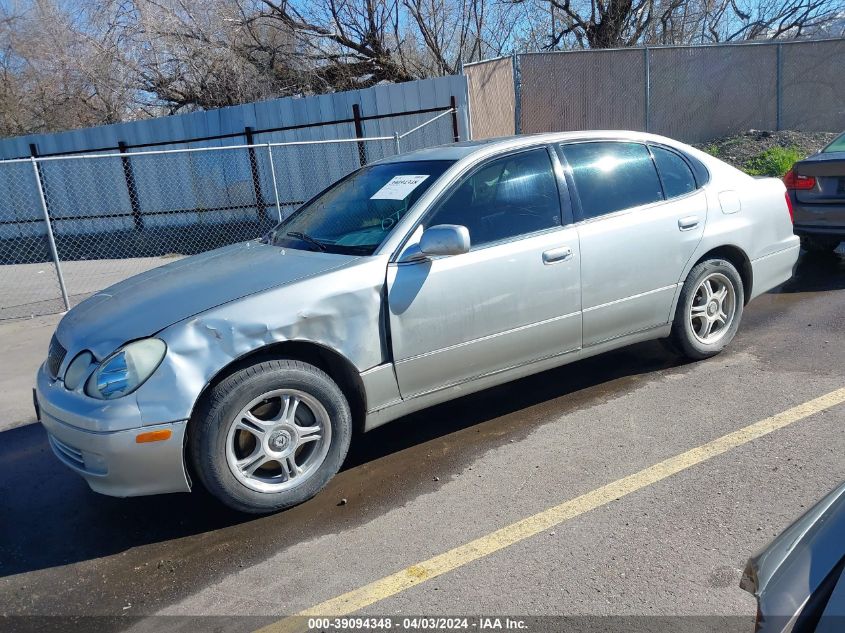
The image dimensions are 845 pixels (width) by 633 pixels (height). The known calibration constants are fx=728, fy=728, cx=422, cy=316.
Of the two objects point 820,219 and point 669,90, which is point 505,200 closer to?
point 820,219

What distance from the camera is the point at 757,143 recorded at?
1447 centimetres

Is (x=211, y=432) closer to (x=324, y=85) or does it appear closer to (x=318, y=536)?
(x=318, y=536)

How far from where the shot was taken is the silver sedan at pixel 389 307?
3369 mm

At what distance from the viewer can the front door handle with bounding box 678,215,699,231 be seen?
15.9 feet

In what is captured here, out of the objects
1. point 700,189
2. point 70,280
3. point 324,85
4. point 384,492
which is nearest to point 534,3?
point 324,85

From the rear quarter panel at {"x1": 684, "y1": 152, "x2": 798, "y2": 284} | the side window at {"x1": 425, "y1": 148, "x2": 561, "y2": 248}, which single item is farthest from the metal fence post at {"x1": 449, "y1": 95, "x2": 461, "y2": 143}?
the side window at {"x1": 425, "y1": 148, "x2": 561, "y2": 248}

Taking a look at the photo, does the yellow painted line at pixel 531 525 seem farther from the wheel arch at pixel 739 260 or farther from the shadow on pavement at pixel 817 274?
the shadow on pavement at pixel 817 274

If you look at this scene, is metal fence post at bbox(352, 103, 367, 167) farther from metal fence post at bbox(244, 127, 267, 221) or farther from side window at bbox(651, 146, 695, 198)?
side window at bbox(651, 146, 695, 198)

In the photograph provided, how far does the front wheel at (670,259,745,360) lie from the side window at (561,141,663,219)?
0.65m

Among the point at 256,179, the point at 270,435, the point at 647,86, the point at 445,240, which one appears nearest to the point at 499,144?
the point at 445,240

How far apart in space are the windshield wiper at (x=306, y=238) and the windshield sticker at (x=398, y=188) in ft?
1.49

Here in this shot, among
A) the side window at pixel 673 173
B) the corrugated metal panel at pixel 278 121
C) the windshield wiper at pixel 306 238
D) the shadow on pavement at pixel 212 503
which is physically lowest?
the shadow on pavement at pixel 212 503

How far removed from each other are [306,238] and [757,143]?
1280 cm

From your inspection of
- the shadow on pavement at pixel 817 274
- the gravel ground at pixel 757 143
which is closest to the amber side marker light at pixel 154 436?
the shadow on pavement at pixel 817 274
